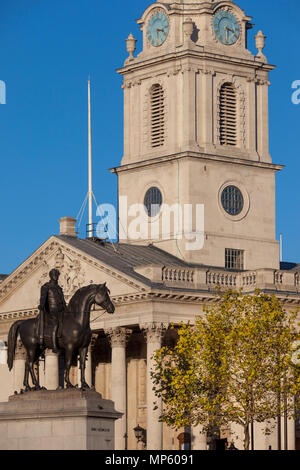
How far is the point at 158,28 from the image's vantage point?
385 feet

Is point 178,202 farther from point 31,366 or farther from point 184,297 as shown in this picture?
point 31,366

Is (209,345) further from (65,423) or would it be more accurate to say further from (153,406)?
(65,423)

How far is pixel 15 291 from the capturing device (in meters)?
115

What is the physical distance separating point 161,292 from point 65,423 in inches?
1347

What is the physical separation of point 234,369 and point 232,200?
83.0 feet

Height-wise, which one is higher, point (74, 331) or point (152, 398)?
point (152, 398)

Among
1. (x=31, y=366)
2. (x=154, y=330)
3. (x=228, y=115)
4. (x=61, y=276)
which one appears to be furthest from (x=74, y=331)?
(x=228, y=115)

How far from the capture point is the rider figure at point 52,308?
71.4m

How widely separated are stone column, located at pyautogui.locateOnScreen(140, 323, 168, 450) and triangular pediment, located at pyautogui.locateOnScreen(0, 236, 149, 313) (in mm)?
2521

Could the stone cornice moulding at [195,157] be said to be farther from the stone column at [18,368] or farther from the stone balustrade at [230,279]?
the stone column at [18,368]

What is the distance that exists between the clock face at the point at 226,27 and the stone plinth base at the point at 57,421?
5056 cm

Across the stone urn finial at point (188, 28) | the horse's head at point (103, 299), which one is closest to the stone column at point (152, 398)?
the stone urn finial at point (188, 28)

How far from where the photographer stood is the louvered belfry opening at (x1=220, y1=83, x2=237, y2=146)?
11644 centimetres
